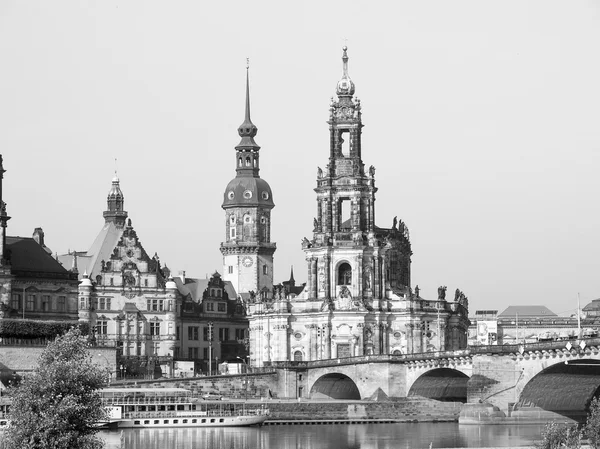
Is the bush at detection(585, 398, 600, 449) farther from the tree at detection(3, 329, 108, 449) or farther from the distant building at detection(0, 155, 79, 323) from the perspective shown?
the distant building at detection(0, 155, 79, 323)

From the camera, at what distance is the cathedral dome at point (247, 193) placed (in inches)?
7446

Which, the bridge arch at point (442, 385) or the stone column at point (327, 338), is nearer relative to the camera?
the bridge arch at point (442, 385)

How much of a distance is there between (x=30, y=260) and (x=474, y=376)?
4756 cm

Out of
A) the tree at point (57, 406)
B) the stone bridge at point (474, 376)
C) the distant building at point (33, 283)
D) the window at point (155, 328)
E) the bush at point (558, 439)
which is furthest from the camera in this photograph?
the window at point (155, 328)

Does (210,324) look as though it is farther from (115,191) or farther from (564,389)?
(564,389)

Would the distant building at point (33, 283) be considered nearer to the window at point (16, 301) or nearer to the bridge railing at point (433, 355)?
the window at point (16, 301)

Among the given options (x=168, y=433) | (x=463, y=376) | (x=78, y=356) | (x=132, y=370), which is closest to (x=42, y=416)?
(x=78, y=356)

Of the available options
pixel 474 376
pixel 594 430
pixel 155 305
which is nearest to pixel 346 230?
pixel 155 305

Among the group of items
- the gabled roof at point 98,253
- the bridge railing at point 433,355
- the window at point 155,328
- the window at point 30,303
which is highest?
the gabled roof at point 98,253

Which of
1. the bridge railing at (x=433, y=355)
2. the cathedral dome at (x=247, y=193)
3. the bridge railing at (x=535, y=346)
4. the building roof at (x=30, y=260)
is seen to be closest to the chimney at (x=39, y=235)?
the building roof at (x=30, y=260)

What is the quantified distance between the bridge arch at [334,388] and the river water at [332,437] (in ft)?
69.5

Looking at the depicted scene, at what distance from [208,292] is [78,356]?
9732cm

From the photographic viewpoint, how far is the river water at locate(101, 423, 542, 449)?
364 feet

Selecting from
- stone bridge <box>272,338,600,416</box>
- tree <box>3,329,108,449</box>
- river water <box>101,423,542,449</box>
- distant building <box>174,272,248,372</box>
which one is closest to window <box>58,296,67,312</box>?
distant building <box>174,272,248,372</box>
